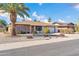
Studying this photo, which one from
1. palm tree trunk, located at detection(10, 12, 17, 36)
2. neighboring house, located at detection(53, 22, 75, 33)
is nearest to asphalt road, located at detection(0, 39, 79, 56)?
neighboring house, located at detection(53, 22, 75, 33)

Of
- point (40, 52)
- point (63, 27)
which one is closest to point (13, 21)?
point (63, 27)

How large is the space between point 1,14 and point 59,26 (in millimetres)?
4694

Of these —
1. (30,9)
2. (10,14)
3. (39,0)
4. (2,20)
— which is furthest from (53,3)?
(10,14)

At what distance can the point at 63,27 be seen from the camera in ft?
63.2

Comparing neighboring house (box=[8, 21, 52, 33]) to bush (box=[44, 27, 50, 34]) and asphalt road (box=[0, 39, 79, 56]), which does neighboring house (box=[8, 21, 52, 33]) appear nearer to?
bush (box=[44, 27, 50, 34])

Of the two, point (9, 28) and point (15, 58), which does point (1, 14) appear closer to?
point (9, 28)

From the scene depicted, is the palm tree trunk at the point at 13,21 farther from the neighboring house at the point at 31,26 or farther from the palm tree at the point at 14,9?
the neighboring house at the point at 31,26

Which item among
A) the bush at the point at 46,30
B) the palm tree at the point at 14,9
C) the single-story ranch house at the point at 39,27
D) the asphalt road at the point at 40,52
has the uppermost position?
the palm tree at the point at 14,9

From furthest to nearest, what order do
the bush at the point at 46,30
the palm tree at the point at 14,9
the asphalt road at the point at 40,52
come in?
the palm tree at the point at 14,9 → the bush at the point at 46,30 → the asphalt road at the point at 40,52

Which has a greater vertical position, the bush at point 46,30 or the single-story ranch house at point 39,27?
the single-story ranch house at point 39,27

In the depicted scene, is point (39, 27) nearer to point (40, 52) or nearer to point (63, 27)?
point (63, 27)

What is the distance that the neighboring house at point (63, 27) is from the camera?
62.5ft

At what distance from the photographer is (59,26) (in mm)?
19500

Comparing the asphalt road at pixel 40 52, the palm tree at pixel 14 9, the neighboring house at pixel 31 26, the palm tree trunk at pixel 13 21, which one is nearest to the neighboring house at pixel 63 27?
the neighboring house at pixel 31 26
